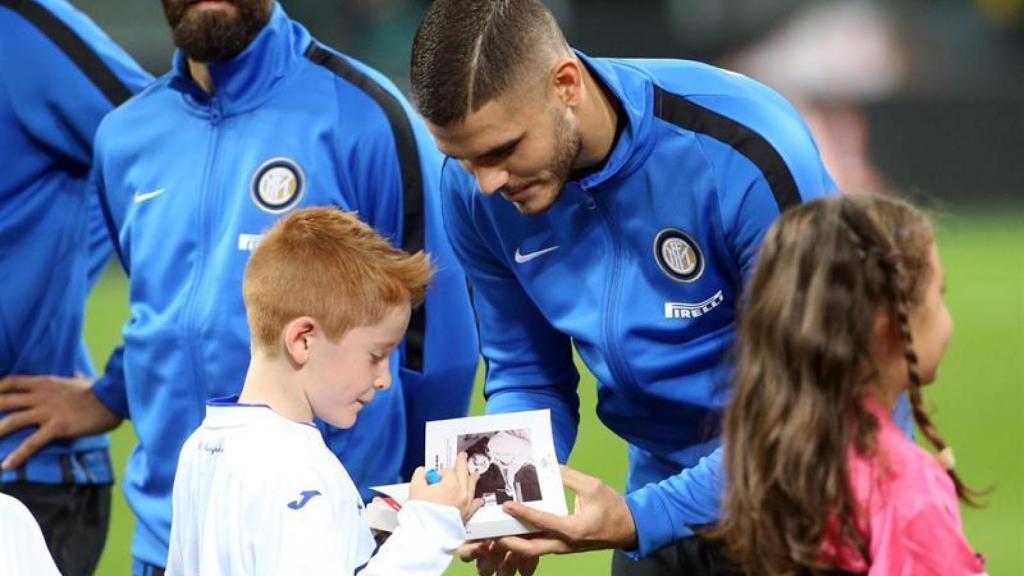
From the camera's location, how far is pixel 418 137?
4672 mm

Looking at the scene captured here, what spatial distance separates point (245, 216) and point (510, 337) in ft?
2.56

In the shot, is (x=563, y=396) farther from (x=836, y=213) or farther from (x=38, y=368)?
(x=38, y=368)

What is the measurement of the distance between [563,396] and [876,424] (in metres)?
1.44

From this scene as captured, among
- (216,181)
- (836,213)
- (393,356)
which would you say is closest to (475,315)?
(393,356)

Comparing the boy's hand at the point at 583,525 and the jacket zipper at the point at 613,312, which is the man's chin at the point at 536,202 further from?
the boy's hand at the point at 583,525

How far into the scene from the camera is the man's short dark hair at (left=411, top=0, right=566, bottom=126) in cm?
381

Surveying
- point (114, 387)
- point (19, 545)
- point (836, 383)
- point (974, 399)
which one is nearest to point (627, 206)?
point (836, 383)

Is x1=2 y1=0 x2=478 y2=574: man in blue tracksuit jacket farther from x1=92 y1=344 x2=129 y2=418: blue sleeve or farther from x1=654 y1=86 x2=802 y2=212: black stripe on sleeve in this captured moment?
x1=654 y1=86 x2=802 y2=212: black stripe on sleeve

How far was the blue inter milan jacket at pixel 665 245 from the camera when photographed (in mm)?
3857

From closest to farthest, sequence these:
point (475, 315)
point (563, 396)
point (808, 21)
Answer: point (563, 396) < point (475, 315) < point (808, 21)

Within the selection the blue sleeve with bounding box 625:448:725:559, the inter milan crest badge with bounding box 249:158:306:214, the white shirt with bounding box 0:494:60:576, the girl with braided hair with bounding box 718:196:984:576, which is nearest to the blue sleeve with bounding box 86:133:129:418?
the inter milan crest badge with bounding box 249:158:306:214

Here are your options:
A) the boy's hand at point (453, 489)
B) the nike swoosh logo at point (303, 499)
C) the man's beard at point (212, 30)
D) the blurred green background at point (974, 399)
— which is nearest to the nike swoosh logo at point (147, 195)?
the man's beard at point (212, 30)

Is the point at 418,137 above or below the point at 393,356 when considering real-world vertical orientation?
above

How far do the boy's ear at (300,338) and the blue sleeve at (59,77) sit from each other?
1.80 meters
